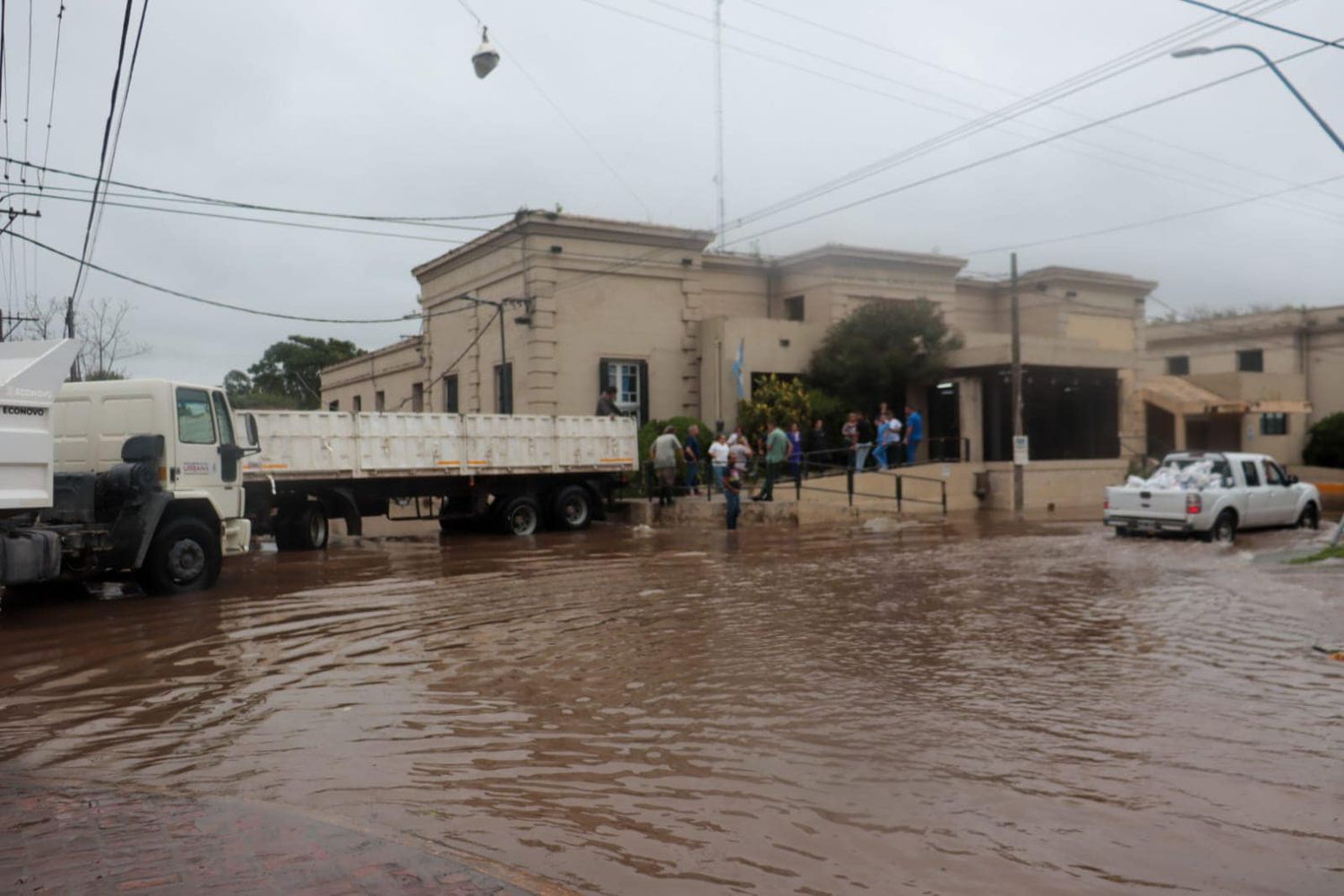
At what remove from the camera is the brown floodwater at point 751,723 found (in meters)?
4.97

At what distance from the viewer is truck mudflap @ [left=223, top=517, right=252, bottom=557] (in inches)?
562

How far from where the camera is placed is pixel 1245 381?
41.7 metres

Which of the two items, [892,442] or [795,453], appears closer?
[795,453]

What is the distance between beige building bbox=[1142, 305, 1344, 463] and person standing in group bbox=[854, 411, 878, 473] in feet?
47.7

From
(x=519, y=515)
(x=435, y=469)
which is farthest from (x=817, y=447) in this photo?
(x=435, y=469)

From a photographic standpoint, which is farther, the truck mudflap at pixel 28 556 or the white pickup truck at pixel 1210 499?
the white pickup truck at pixel 1210 499

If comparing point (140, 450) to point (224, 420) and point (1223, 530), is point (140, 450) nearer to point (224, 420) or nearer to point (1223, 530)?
point (224, 420)

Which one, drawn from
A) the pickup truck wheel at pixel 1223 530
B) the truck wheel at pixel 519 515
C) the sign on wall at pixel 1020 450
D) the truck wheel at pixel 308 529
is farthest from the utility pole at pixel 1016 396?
the truck wheel at pixel 308 529

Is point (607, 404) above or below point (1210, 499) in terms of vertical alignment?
above

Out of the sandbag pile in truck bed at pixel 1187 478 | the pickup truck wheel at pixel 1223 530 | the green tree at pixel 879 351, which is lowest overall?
the pickup truck wheel at pixel 1223 530

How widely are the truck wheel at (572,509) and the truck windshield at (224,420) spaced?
924 centimetres

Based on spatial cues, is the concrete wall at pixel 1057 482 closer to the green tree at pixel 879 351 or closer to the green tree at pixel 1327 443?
the green tree at pixel 879 351

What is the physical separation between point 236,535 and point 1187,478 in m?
15.5

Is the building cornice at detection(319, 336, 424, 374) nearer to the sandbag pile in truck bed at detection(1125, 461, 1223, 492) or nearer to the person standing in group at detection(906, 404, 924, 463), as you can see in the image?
the person standing in group at detection(906, 404, 924, 463)
